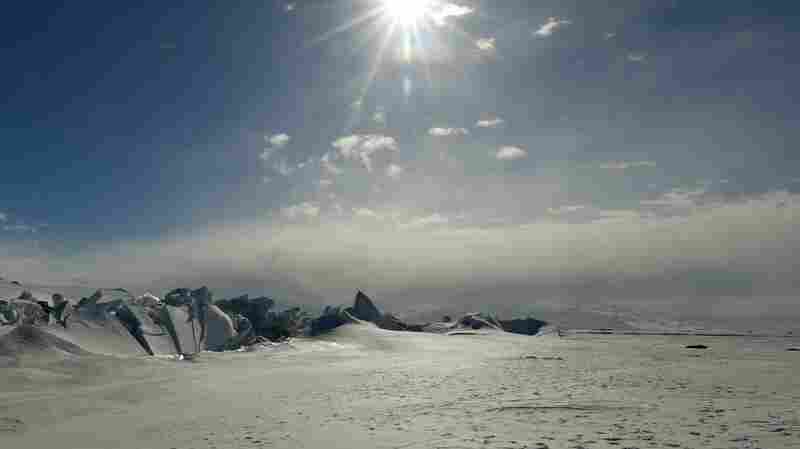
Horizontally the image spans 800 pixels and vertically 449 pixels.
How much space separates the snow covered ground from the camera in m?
Answer: 11.9

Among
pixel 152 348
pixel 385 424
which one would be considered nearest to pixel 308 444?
pixel 385 424

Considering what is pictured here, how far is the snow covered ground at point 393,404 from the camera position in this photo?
11.9 m

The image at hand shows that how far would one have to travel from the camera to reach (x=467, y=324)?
3255 inches

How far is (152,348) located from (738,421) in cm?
3740

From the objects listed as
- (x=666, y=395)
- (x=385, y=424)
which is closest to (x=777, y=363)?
(x=666, y=395)

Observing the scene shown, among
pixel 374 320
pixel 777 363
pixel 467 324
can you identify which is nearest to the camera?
pixel 777 363

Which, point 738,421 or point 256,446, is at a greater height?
point 738,421

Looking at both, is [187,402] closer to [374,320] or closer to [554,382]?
[554,382]

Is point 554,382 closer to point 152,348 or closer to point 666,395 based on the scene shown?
point 666,395

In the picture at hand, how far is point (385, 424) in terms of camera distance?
1366 centimetres

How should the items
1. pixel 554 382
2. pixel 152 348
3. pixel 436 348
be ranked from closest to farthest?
pixel 554 382
pixel 152 348
pixel 436 348

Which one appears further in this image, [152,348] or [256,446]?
[152,348]

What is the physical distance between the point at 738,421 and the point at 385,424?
979 cm

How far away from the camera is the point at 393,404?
16.8 m
